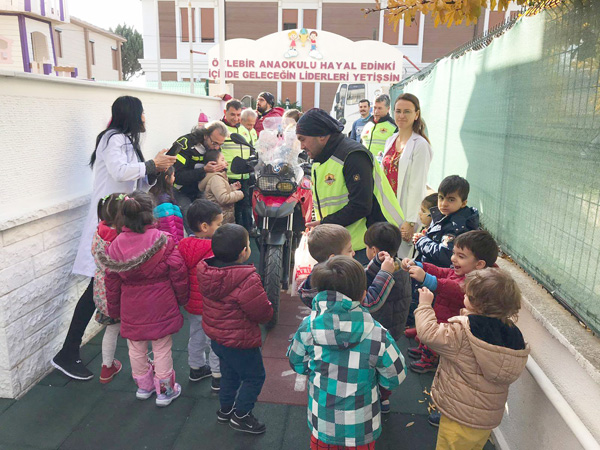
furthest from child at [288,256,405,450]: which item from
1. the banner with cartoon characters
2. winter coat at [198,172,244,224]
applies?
the banner with cartoon characters

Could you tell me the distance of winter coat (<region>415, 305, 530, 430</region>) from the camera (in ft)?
6.58

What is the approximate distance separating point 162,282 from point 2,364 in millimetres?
1149

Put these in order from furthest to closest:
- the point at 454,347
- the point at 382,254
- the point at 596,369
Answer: the point at 382,254 → the point at 454,347 → the point at 596,369

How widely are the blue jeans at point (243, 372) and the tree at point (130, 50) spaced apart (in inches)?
1874

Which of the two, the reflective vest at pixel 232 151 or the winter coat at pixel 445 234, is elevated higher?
the reflective vest at pixel 232 151

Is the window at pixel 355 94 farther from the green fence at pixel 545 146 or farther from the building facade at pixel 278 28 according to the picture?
the building facade at pixel 278 28

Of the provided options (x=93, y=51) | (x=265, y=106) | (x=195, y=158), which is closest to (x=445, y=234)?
(x=195, y=158)

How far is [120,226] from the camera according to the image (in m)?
2.89

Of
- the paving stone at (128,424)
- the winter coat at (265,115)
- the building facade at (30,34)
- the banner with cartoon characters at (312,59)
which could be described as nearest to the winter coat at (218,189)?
the paving stone at (128,424)

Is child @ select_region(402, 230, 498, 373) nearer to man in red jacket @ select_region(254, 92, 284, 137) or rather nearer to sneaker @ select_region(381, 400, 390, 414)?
sneaker @ select_region(381, 400, 390, 414)

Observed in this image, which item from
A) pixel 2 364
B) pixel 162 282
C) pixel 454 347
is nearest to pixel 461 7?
pixel 454 347

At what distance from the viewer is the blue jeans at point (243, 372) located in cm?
269

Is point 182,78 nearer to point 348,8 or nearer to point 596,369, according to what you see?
point 348,8

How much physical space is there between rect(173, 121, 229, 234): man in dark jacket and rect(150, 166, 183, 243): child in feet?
2.07
